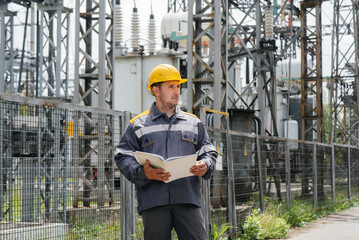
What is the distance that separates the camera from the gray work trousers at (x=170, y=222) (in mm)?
4918

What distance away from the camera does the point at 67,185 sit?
6047 mm

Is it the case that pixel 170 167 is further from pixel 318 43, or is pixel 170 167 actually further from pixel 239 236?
pixel 318 43

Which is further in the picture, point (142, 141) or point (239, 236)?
point (239, 236)

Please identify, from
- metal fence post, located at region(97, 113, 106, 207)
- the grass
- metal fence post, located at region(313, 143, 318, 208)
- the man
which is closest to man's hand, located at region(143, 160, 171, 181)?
the man

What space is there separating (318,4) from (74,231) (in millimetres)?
17514

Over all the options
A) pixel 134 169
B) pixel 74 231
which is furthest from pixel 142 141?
pixel 74 231

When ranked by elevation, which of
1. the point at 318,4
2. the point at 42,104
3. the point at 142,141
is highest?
the point at 318,4

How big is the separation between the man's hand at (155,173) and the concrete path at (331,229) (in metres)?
7.14

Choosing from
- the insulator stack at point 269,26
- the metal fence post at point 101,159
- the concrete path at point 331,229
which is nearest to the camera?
the metal fence post at point 101,159

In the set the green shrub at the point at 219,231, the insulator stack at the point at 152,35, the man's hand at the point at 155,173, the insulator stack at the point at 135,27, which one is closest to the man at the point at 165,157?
the man's hand at the point at 155,173

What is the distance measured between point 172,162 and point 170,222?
2.16 ft

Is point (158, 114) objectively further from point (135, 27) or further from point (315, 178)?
point (135, 27)

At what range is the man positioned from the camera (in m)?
4.89

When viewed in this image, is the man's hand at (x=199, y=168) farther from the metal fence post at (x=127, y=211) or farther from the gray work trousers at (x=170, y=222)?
the metal fence post at (x=127, y=211)
